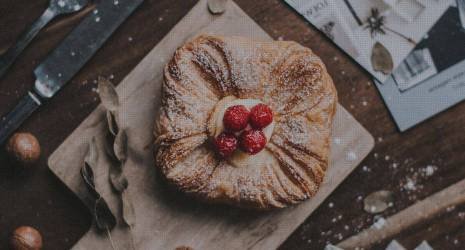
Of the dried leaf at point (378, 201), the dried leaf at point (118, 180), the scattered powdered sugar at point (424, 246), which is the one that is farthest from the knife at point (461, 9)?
the dried leaf at point (118, 180)

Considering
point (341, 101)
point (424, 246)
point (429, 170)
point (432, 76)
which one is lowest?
point (424, 246)

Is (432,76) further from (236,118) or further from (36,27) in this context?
(36,27)

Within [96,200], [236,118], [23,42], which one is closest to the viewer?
[236,118]

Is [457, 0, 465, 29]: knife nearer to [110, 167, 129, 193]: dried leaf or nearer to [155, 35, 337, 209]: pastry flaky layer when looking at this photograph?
[155, 35, 337, 209]: pastry flaky layer

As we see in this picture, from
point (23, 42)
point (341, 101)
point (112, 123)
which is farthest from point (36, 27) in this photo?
point (341, 101)

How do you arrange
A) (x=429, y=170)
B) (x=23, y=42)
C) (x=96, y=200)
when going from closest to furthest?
(x=96, y=200)
(x=23, y=42)
(x=429, y=170)

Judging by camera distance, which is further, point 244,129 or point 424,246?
point 424,246

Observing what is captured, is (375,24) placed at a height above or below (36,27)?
below

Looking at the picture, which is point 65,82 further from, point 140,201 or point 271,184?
point 271,184
